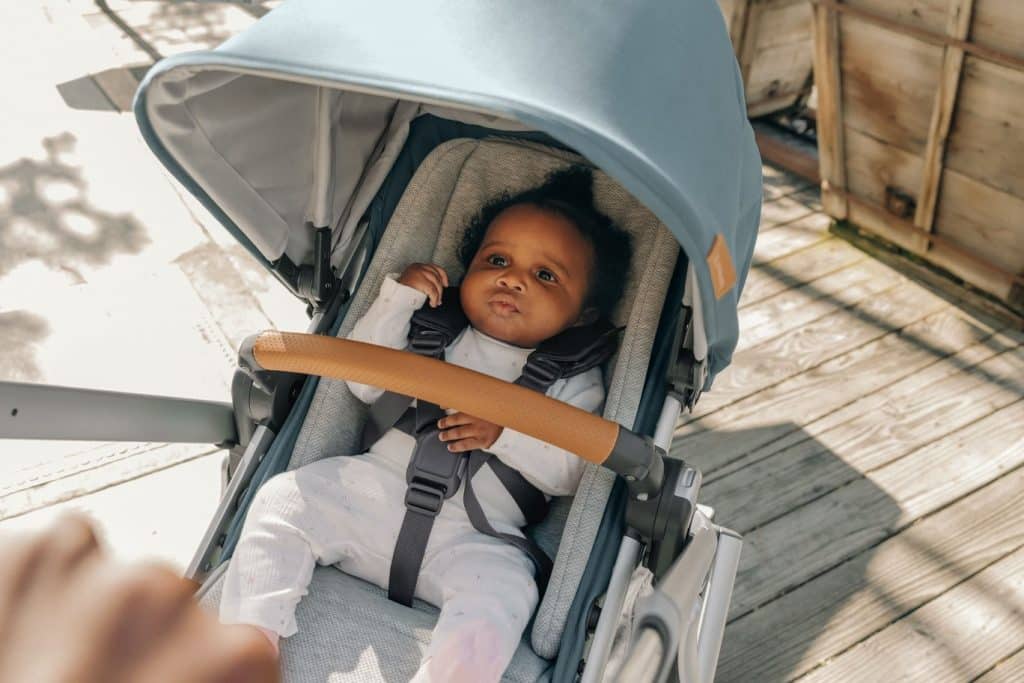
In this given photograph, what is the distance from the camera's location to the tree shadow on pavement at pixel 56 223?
2918mm

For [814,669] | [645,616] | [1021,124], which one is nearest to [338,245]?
[645,616]

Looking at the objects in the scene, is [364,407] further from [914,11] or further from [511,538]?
[914,11]

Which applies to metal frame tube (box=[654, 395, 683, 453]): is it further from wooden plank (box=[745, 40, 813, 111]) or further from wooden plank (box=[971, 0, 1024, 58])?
wooden plank (box=[745, 40, 813, 111])

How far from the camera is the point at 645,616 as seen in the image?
34.3 inches

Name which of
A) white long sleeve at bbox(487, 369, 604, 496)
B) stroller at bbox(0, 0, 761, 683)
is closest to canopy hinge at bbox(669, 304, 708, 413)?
stroller at bbox(0, 0, 761, 683)

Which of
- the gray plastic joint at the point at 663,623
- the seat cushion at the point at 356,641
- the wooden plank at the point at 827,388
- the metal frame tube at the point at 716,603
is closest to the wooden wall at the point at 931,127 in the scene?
the wooden plank at the point at 827,388

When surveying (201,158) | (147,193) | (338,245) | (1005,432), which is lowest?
(1005,432)

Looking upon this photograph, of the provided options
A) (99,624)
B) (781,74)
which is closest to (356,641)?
(99,624)

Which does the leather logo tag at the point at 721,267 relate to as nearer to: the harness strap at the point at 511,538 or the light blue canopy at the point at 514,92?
the light blue canopy at the point at 514,92

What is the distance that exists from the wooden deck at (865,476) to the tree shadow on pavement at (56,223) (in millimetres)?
1926

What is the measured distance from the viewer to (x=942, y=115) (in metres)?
2.83

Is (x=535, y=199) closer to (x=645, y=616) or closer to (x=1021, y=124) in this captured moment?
(x=645, y=616)

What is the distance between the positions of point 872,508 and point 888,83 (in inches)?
58.3

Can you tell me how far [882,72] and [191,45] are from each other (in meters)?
2.99
